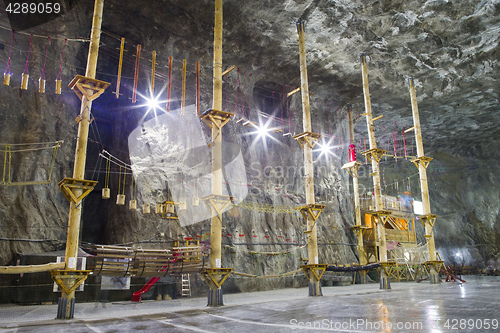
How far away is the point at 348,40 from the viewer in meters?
19.3

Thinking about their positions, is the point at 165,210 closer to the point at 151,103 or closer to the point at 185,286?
the point at 185,286

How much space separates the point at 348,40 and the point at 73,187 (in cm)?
1638

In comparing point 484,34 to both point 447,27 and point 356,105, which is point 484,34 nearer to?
point 447,27

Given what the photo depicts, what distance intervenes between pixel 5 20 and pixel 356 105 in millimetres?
22147

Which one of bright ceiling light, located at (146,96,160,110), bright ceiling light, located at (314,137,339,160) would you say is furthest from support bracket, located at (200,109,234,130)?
bright ceiling light, located at (314,137,339,160)

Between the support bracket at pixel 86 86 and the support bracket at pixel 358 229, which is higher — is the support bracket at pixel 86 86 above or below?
above

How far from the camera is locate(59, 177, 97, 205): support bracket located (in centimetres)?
809

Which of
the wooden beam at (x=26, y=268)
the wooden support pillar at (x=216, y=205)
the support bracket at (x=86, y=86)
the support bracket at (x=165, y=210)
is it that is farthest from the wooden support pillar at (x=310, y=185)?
the wooden beam at (x=26, y=268)

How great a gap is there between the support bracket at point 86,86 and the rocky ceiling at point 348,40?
9.69m

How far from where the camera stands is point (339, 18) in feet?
57.8

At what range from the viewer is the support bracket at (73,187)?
26.5 ft

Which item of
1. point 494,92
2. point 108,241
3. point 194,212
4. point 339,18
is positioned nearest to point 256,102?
point 339,18

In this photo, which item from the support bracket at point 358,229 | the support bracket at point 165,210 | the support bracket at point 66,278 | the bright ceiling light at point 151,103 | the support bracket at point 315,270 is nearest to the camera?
the support bracket at point 66,278

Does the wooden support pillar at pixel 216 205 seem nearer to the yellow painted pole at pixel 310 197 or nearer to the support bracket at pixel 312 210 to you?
the support bracket at pixel 312 210
